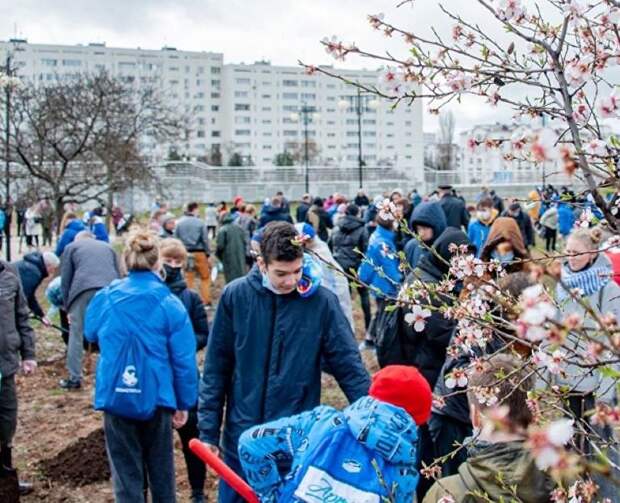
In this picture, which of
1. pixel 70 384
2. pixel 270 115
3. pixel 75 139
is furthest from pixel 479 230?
pixel 270 115

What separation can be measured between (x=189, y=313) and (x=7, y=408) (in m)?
1.31

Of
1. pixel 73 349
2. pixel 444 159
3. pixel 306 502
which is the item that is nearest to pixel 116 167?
pixel 73 349

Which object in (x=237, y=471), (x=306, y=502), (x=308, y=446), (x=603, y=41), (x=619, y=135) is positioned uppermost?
(x=603, y=41)

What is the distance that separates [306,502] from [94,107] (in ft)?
50.4

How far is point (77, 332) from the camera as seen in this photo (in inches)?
275

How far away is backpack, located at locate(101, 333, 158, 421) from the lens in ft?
12.0

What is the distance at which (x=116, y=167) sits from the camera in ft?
53.4

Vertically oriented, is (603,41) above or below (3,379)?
above

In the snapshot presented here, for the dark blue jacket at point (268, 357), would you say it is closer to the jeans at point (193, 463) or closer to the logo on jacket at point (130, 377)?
the logo on jacket at point (130, 377)

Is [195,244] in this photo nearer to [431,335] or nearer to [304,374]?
[431,335]

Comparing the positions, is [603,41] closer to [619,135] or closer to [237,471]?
[619,135]

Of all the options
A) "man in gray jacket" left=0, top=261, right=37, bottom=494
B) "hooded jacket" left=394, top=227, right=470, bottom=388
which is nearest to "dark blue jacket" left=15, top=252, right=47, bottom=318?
"man in gray jacket" left=0, top=261, right=37, bottom=494

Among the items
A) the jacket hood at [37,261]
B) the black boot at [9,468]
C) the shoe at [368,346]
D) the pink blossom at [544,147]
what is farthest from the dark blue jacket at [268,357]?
the shoe at [368,346]

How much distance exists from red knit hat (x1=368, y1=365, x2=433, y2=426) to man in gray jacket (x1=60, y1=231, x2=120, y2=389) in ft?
15.9
